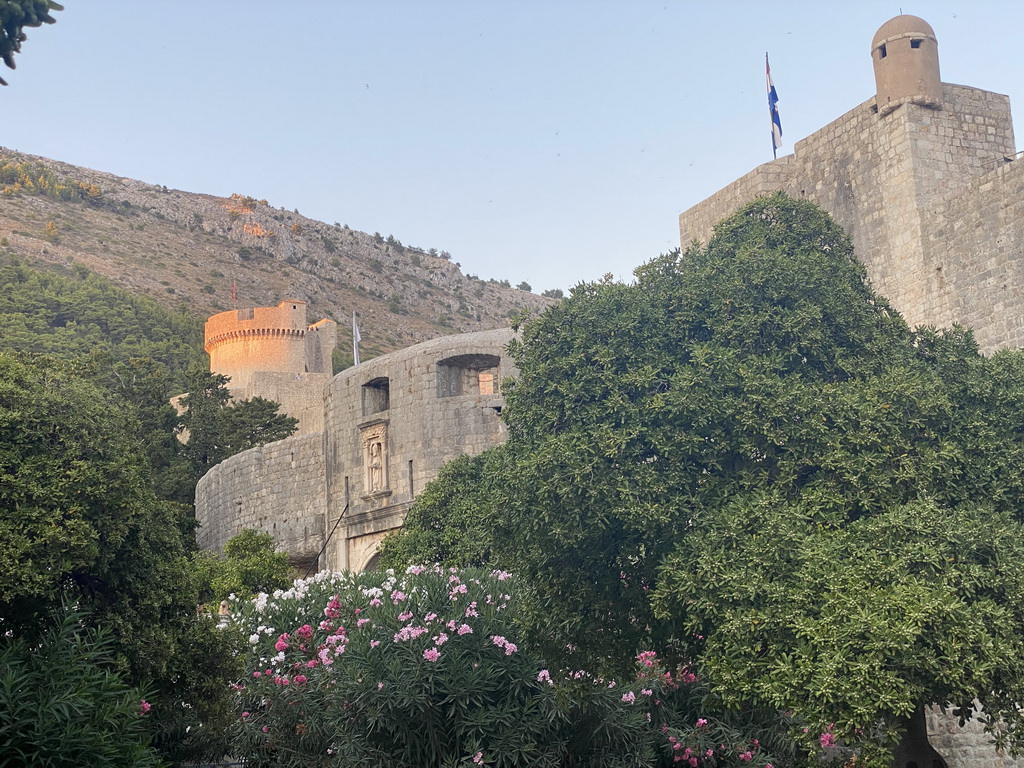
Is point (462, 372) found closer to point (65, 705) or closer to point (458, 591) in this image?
point (458, 591)

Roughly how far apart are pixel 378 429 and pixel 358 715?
1220 centimetres

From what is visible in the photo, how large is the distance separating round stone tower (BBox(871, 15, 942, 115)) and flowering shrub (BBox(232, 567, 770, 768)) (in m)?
8.35

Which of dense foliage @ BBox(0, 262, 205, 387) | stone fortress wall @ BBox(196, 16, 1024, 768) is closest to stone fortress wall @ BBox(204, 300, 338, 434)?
dense foliage @ BBox(0, 262, 205, 387)

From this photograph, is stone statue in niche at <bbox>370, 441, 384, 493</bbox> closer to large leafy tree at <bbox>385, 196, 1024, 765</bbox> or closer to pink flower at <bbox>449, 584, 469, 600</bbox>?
pink flower at <bbox>449, 584, 469, 600</bbox>

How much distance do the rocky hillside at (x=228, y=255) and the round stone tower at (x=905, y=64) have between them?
178ft

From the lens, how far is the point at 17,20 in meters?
6.34

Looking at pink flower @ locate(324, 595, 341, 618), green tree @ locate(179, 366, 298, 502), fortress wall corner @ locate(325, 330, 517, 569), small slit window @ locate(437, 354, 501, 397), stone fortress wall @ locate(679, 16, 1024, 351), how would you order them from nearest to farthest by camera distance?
pink flower @ locate(324, 595, 341, 618) → stone fortress wall @ locate(679, 16, 1024, 351) → fortress wall corner @ locate(325, 330, 517, 569) → small slit window @ locate(437, 354, 501, 397) → green tree @ locate(179, 366, 298, 502)

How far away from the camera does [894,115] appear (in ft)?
51.4

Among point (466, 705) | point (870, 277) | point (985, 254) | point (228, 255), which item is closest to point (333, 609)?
point (466, 705)

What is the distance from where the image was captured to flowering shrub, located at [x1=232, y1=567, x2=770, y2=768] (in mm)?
10766

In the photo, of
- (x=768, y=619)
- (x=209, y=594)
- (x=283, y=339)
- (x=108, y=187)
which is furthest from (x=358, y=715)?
(x=108, y=187)

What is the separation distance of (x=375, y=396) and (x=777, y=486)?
49.0 feet

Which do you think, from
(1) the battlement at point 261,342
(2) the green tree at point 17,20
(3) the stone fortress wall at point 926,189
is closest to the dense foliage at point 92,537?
(2) the green tree at point 17,20

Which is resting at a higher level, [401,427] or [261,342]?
[261,342]
